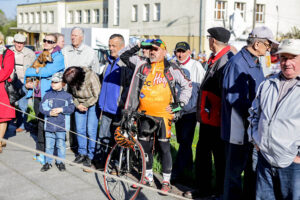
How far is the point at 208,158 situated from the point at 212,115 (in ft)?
2.01

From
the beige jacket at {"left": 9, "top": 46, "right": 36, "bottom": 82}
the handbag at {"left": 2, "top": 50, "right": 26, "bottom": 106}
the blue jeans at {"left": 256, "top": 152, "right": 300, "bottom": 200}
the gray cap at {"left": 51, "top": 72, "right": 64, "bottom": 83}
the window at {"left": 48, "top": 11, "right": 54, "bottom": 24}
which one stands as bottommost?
the blue jeans at {"left": 256, "top": 152, "right": 300, "bottom": 200}

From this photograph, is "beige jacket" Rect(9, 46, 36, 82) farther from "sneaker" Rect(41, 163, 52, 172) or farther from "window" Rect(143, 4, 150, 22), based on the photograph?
"window" Rect(143, 4, 150, 22)

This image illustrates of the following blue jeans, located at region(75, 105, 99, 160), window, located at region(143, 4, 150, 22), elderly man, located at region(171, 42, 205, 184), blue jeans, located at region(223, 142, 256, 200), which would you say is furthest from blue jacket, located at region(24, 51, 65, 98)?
window, located at region(143, 4, 150, 22)

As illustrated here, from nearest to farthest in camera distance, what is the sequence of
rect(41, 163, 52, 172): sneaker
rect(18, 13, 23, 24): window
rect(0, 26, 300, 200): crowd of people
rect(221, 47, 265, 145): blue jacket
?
rect(0, 26, 300, 200): crowd of people
rect(221, 47, 265, 145): blue jacket
rect(41, 163, 52, 172): sneaker
rect(18, 13, 23, 24): window

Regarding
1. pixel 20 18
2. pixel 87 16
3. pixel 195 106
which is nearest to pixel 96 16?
pixel 87 16

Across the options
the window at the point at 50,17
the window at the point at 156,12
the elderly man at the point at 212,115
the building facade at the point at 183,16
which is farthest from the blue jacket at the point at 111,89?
the window at the point at 50,17

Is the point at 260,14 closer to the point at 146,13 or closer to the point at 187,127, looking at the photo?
the point at 146,13

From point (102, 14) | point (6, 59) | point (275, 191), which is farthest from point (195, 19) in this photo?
point (275, 191)

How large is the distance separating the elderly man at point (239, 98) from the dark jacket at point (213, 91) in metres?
0.39

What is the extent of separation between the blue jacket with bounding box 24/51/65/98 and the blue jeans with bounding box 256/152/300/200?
13.4 feet

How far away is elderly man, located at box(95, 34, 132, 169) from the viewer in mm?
5652

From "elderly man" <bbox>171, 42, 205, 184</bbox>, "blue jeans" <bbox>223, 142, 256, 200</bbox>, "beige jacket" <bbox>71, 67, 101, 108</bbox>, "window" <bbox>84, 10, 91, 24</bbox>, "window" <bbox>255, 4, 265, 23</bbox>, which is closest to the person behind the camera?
"blue jeans" <bbox>223, 142, 256, 200</bbox>

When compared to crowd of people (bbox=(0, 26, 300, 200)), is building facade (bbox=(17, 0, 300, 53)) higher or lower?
higher

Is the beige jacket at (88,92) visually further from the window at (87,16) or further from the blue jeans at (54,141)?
the window at (87,16)
